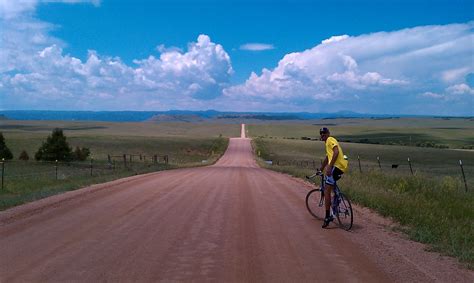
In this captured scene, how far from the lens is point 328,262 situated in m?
7.27

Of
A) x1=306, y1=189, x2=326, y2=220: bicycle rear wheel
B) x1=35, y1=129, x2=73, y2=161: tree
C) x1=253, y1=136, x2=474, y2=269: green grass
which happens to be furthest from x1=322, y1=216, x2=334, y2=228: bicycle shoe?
x1=35, y1=129, x2=73, y2=161: tree

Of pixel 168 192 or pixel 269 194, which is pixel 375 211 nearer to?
pixel 269 194

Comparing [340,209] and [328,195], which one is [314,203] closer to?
[340,209]

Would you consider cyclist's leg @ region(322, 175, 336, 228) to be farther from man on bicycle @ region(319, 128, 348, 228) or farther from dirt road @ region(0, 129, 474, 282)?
dirt road @ region(0, 129, 474, 282)

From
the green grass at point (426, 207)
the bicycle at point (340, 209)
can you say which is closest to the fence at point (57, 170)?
the bicycle at point (340, 209)

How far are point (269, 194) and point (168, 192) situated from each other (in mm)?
3314

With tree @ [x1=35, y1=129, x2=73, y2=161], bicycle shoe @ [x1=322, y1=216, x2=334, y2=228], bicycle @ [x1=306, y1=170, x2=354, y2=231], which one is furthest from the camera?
tree @ [x1=35, y1=129, x2=73, y2=161]

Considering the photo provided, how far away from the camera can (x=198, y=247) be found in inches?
319

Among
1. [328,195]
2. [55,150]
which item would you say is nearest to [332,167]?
[328,195]

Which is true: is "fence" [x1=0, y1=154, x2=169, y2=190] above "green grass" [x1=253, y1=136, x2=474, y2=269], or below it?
below

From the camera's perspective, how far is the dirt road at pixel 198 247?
6.61 m

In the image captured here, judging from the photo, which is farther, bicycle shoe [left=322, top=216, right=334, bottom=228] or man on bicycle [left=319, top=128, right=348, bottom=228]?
bicycle shoe [left=322, top=216, right=334, bottom=228]

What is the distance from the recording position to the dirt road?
661 centimetres

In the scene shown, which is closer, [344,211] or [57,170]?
[344,211]
